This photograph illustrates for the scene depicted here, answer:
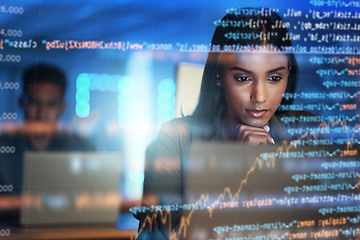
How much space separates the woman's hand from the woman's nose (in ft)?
0.38

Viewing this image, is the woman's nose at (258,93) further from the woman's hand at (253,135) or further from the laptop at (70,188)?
the laptop at (70,188)

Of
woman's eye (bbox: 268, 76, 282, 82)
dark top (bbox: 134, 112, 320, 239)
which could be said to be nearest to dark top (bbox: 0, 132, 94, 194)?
dark top (bbox: 134, 112, 320, 239)

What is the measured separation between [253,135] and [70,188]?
2.49ft

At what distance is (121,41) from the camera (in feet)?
5.25

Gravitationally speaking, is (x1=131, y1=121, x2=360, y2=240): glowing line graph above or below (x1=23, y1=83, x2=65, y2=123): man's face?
below

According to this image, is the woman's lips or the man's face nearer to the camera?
the man's face

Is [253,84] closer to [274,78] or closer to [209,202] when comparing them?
[274,78]

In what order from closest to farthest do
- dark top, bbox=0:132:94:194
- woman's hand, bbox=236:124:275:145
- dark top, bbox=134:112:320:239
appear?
dark top, bbox=0:132:94:194, dark top, bbox=134:112:320:239, woman's hand, bbox=236:124:275:145

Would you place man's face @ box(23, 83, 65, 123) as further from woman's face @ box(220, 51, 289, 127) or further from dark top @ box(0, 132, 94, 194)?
woman's face @ box(220, 51, 289, 127)

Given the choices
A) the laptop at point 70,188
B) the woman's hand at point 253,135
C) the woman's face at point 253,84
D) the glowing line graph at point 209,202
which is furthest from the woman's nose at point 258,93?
the laptop at point 70,188

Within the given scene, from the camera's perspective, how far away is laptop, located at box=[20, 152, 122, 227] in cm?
154

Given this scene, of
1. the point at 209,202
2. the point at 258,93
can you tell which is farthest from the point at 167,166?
the point at 258,93

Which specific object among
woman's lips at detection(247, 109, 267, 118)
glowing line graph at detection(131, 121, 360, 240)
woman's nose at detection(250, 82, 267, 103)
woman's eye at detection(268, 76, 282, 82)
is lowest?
glowing line graph at detection(131, 121, 360, 240)

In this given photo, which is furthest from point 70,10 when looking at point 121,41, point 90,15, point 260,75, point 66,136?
point 260,75
